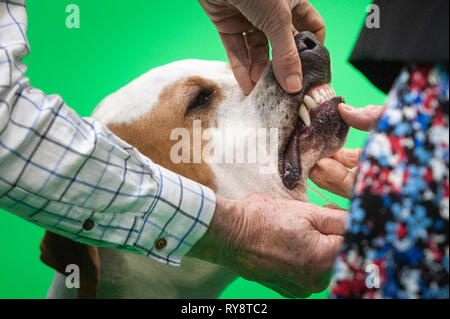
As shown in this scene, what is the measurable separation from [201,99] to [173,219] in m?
0.61

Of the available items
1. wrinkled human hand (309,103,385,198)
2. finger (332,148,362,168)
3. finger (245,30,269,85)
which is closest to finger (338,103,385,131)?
wrinkled human hand (309,103,385,198)

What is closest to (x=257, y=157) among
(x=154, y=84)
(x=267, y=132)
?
(x=267, y=132)

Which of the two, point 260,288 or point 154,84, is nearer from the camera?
point 154,84

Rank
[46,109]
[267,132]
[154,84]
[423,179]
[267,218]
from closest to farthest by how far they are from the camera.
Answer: [423,179] < [46,109] < [267,218] < [267,132] < [154,84]

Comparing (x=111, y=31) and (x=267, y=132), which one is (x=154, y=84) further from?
(x=111, y=31)

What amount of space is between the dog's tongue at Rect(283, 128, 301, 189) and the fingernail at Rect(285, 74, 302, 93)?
144mm

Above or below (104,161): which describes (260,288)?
below

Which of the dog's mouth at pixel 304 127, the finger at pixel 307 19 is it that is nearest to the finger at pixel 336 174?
the dog's mouth at pixel 304 127

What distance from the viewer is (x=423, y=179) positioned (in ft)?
1.86

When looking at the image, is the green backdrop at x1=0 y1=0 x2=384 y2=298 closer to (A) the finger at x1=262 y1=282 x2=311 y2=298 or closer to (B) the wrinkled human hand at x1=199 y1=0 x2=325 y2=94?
(B) the wrinkled human hand at x1=199 y1=0 x2=325 y2=94

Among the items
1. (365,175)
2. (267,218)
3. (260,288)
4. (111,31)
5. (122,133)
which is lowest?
(260,288)

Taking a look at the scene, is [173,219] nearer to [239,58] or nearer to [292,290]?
[292,290]

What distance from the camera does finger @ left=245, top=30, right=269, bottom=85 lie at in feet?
5.22

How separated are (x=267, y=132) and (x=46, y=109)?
2.20ft
